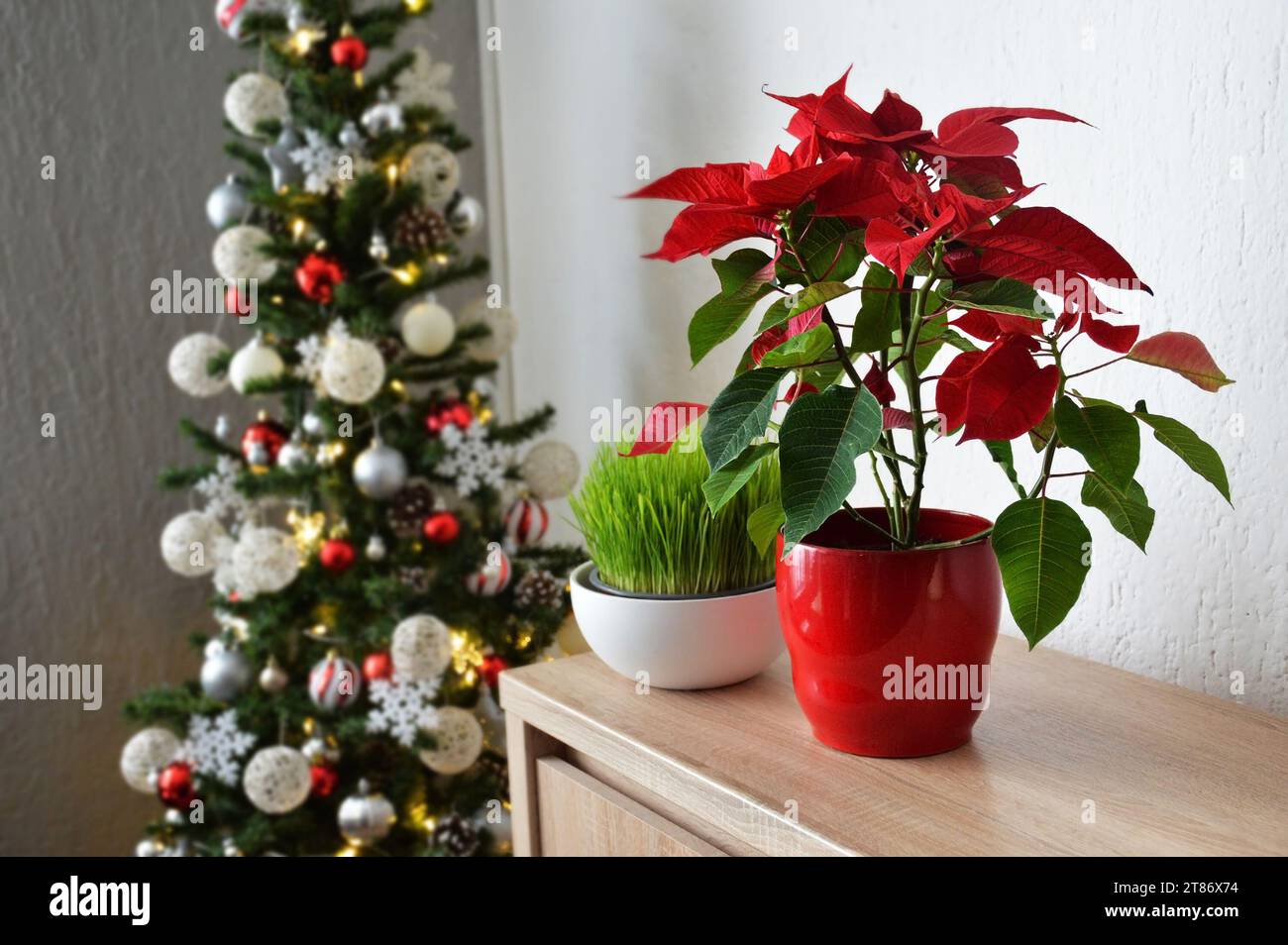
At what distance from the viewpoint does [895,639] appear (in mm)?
709

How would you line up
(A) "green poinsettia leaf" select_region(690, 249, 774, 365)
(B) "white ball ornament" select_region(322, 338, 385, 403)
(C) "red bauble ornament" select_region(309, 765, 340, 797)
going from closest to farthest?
(A) "green poinsettia leaf" select_region(690, 249, 774, 365) → (B) "white ball ornament" select_region(322, 338, 385, 403) → (C) "red bauble ornament" select_region(309, 765, 340, 797)

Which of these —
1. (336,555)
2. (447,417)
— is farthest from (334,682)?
(447,417)

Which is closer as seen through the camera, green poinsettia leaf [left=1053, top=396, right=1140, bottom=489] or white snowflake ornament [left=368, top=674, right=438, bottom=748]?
green poinsettia leaf [left=1053, top=396, right=1140, bottom=489]

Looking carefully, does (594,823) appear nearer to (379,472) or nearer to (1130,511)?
(1130,511)

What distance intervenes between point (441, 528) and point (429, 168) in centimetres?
49

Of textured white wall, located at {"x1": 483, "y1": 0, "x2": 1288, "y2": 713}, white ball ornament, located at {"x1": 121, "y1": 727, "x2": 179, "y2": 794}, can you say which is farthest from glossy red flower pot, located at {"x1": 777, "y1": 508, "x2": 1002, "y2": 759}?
white ball ornament, located at {"x1": 121, "y1": 727, "x2": 179, "y2": 794}

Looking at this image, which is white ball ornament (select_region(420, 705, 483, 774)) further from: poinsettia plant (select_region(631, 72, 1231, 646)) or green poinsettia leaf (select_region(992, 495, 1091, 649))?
green poinsettia leaf (select_region(992, 495, 1091, 649))

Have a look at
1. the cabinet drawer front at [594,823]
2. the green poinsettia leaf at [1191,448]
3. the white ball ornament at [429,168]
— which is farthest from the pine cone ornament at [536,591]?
the green poinsettia leaf at [1191,448]

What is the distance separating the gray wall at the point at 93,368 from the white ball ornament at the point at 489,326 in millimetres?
486

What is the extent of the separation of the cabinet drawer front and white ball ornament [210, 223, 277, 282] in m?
0.86

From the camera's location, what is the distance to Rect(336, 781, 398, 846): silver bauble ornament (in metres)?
1.48

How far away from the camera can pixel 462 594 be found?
1537 millimetres
